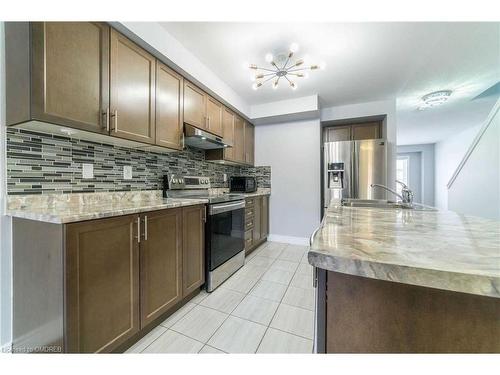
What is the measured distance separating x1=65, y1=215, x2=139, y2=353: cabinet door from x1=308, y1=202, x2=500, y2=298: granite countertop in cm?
109

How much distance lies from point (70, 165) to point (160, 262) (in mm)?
943

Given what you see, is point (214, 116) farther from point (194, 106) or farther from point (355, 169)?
point (355, 169)

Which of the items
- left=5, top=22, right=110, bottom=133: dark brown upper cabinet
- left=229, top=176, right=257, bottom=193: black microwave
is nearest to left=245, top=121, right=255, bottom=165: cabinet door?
left=229, top=176, right=257, bottom=193: black microwave

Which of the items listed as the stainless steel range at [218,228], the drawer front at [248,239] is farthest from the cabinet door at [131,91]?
the drawer front at [248,239]

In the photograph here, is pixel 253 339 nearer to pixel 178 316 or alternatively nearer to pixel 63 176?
pixel 178 316

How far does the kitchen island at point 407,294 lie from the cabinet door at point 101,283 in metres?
1.09

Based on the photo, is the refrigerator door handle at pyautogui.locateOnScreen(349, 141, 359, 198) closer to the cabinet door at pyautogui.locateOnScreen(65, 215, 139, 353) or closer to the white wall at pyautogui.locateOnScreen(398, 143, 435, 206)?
the cabinet door at pyautogui.locateOnScreen(65, 215, 139, 353)

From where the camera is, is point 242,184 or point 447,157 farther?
point 447,157

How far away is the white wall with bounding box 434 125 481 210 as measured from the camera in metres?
5.07

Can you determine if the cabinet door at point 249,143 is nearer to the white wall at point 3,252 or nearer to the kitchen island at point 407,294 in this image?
the white wall at point 3,252

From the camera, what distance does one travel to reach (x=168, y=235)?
1497 millimetres

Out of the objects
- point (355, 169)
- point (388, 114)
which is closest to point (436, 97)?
point (388, 114)

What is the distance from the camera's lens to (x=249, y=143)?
3.65 m

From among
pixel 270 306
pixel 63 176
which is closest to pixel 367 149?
pixel 270 306
